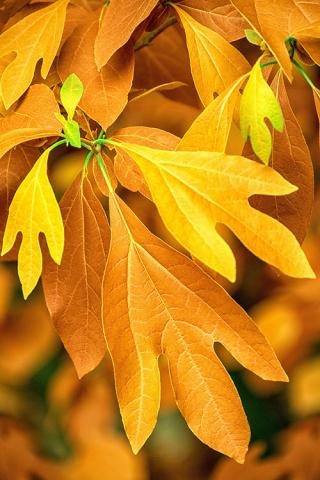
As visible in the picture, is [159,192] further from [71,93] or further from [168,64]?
[168,64]

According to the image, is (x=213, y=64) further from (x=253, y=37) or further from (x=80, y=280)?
(x=80, y=280)

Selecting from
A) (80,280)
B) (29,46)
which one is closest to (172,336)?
(80,280)

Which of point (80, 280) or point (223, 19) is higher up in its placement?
point (223, 19)

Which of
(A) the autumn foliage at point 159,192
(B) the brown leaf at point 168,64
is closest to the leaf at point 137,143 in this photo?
(A) the autumn foliage at point 159,192

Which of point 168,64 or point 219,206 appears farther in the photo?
point 168,64

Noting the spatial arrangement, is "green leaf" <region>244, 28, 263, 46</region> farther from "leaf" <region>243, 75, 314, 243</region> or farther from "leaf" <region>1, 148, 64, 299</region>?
"leaf" <region>1, 148, 64, 299</region>

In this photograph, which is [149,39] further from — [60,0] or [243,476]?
[243,476]
